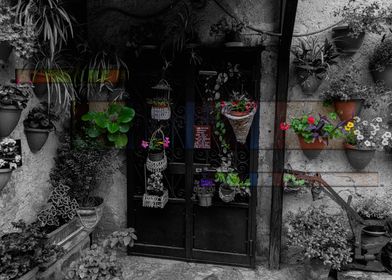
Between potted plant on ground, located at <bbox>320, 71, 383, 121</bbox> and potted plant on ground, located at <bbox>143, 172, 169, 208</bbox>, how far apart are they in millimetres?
2085

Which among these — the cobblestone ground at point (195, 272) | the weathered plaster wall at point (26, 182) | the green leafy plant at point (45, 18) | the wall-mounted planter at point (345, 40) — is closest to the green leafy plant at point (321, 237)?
the cobblestone ground at point (195, 272)

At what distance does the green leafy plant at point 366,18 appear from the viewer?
3309 millimetres

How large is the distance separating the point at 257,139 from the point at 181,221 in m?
1.36

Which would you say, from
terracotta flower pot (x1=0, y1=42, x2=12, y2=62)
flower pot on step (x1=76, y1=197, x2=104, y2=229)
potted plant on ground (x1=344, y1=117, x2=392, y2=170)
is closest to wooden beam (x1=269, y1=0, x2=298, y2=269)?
potted plant on ground (x1=344, y1=117, x2=392, y2=170)

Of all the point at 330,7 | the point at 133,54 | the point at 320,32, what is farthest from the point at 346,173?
the point at 133,54

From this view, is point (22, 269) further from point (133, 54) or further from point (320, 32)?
point (320, 32)

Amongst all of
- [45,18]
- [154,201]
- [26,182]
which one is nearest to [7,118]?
[26,182]

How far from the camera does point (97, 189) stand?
4273mm

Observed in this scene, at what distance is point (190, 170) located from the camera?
12.9 feet

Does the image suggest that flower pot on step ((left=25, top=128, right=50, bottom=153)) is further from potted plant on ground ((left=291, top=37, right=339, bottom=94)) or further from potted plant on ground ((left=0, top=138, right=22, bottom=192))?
potted plant on ground ((left=291, top=37, right=339, bottom=94))

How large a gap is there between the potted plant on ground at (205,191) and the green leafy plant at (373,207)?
5.35ft

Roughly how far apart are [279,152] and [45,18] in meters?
2.75

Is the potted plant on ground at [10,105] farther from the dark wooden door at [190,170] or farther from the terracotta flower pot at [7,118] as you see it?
the dark wooden door at [190,170]

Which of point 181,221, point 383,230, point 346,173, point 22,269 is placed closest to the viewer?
point 22,269
